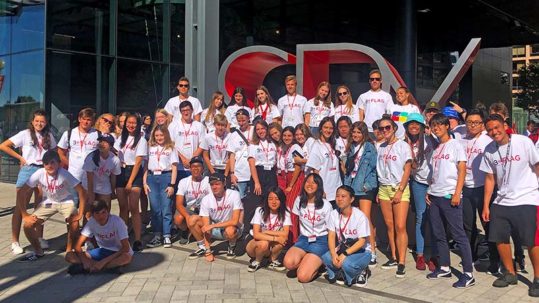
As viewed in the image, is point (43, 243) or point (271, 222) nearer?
point (271, 222)

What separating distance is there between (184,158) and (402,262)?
328cm

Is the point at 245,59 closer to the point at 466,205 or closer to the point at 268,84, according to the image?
the point at 466,205

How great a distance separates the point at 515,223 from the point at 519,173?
50 cm

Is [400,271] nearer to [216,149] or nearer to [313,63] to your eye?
[216,149]

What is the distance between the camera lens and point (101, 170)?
655 cm

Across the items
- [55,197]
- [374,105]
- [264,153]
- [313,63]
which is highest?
[313,63]

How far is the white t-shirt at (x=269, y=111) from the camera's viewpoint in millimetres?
7848

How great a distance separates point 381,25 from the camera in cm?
2669

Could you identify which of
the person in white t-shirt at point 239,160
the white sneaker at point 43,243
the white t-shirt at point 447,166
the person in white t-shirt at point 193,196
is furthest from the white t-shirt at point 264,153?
the white sneaker at point 43,243

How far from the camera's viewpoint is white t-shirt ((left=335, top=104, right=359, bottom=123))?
757 centimetres

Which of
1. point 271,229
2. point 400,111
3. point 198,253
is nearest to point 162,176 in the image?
point 198,253

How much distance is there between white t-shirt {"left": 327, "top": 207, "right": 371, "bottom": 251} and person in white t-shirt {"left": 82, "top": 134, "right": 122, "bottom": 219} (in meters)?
2.92

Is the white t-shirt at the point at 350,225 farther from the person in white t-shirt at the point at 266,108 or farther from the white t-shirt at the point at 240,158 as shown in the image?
the person in white t-shirt at the point at 266,108

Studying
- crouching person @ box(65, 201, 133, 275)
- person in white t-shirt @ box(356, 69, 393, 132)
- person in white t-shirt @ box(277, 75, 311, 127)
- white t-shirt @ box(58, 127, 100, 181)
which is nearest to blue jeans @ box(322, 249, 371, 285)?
crouching person @ box(65, 201, 133, 275)
